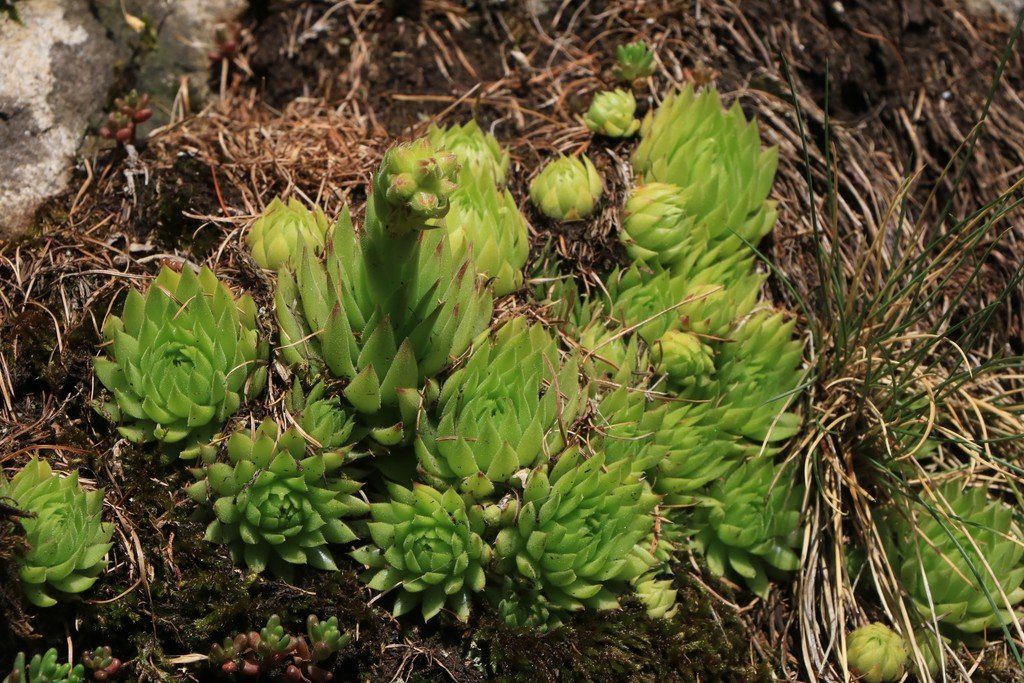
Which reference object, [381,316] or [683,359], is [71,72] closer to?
[381,316]

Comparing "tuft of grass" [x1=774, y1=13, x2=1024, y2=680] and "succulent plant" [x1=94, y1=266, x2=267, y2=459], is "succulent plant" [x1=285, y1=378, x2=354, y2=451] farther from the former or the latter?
"tuft of grass" [x1=774, y1=13, x2=1024, y2=680]

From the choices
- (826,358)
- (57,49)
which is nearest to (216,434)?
(57,49)

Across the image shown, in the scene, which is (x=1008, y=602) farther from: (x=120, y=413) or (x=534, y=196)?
(x=120, y=413)

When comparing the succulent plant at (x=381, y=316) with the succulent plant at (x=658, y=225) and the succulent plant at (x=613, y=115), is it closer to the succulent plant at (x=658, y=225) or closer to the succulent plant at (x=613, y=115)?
the succulent plant at (x=658, y=225)

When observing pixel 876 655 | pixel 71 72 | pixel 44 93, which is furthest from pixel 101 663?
pixel 876 655

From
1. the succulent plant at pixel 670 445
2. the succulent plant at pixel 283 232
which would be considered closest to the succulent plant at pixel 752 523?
the succulent plant at pixel 670 445
